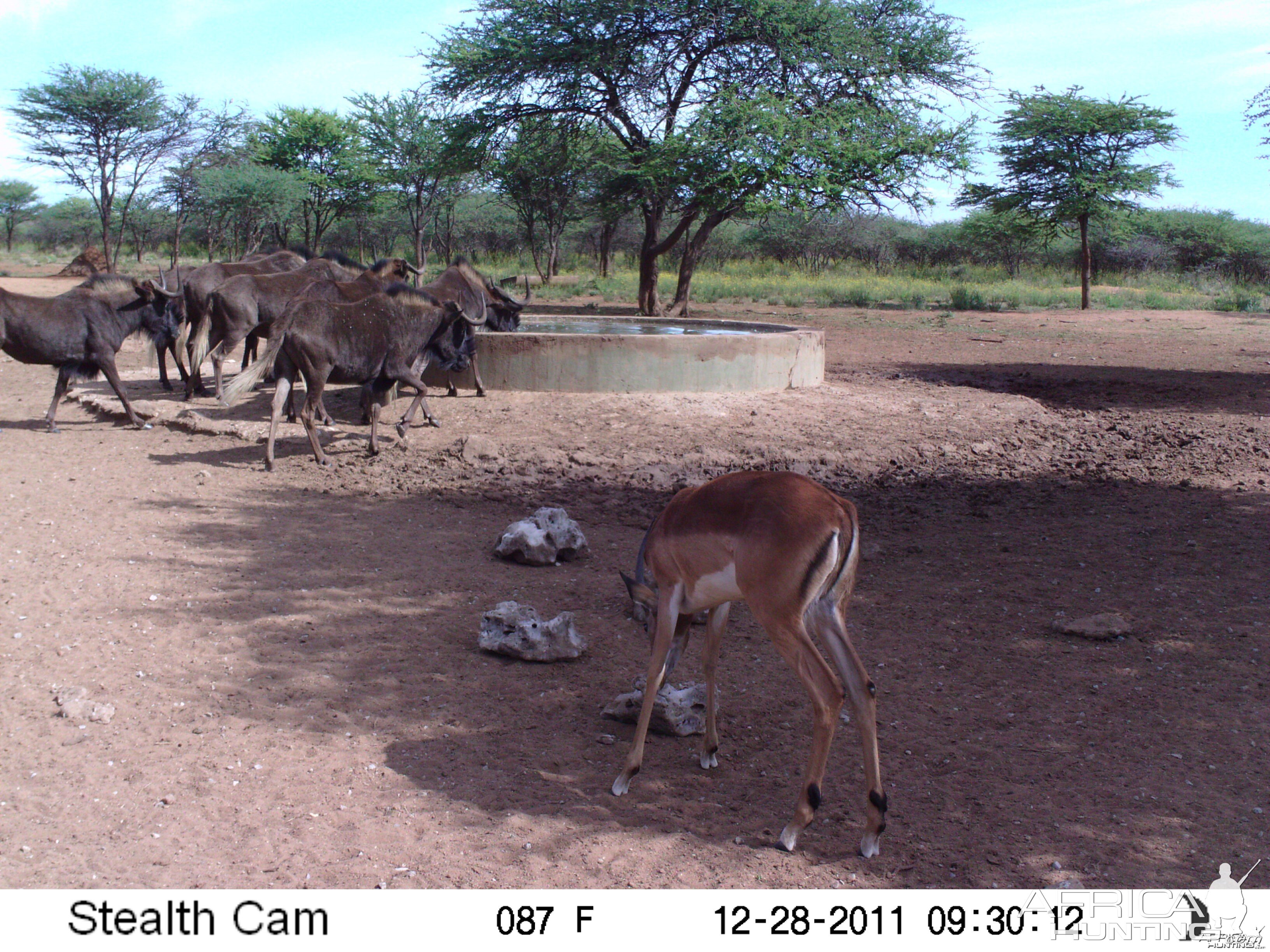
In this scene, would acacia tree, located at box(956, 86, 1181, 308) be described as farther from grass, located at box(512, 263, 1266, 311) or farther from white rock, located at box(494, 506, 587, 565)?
white rock, located at box(494, 506, 587, 565)

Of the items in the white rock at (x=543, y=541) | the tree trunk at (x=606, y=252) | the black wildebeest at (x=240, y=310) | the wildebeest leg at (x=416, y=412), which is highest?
the tree trunk at (x=606, y=252)

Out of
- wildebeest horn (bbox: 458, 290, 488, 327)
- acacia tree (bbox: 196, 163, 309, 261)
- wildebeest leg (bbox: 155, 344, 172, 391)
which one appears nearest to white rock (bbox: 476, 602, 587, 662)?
wildebeest horn (bbox: 458, 290, 488, 327)

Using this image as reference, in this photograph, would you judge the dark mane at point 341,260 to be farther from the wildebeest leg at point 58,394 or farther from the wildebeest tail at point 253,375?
the wildebeest tail at point 253,375

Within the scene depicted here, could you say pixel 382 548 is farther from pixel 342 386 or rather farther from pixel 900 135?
pixel 900 135

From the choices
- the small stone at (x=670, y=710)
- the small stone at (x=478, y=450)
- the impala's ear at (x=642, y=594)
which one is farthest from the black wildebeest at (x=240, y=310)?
the impala's ear at (x=642, y=594)

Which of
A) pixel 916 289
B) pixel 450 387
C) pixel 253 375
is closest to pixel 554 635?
pixel 253 375

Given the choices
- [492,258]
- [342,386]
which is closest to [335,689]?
[342,386]

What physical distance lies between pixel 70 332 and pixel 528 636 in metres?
7.13

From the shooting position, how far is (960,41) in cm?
2338

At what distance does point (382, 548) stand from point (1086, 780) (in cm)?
444

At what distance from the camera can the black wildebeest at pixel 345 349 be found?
28.1 ft

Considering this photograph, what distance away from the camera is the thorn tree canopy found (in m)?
20.1

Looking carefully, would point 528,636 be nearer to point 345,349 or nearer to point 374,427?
point 374,427

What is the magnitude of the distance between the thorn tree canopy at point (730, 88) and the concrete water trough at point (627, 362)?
9354 mm
